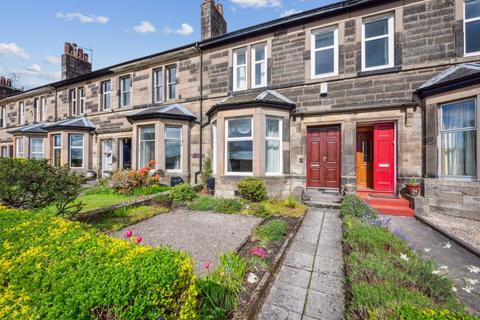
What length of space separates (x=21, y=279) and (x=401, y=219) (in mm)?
7547

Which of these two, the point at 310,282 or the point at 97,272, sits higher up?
the point at 97,272

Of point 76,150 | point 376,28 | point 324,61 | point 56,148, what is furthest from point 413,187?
point 56,148

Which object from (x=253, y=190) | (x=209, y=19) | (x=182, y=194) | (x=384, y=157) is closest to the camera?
(x=253, y=190)

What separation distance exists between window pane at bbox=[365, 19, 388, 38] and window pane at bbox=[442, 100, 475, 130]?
3.34 meters

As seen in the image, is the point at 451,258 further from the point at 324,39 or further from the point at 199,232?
the point at 324,39

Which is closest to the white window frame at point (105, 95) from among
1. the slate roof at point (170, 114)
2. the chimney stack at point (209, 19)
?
the slate roof at point (170, 114)

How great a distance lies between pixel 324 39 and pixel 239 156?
18.7 ft

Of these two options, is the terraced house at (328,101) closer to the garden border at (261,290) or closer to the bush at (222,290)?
the garden border at (261,290)

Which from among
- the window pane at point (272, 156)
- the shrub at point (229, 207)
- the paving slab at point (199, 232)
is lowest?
the paving slab at point (199, 232)

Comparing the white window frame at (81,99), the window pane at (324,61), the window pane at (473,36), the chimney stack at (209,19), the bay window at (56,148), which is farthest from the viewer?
the white window frame at (81,99)

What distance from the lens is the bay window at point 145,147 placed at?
10978mm

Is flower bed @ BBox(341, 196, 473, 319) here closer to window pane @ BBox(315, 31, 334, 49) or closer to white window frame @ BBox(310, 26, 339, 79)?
white window frame @ BBox(310, 26, 339, 79)

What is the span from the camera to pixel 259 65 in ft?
31.3

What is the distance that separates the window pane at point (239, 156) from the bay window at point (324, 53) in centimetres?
390
